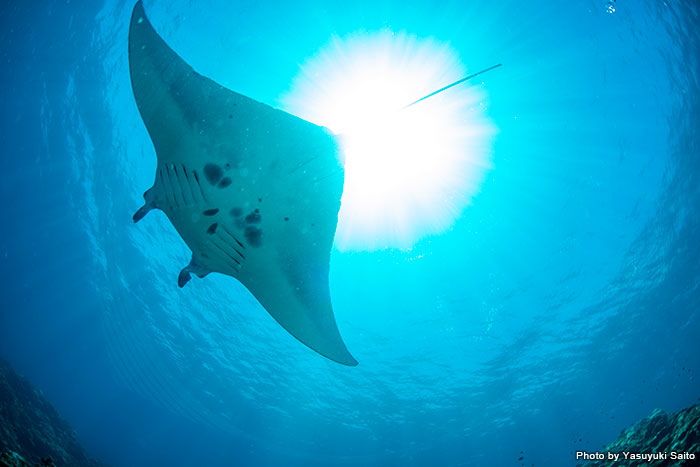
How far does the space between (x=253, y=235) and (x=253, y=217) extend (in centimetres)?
18

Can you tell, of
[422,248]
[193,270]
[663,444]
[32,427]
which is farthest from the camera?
[422,248]

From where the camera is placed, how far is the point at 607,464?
22.0 feet

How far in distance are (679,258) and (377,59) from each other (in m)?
16.3

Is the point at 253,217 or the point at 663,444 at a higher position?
the point at 663,444

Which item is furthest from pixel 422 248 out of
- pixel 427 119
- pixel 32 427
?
pixel 32 427

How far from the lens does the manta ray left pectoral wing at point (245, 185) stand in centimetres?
286

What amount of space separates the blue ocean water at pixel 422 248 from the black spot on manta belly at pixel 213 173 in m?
6.29

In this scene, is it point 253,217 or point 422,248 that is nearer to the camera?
point 253,217

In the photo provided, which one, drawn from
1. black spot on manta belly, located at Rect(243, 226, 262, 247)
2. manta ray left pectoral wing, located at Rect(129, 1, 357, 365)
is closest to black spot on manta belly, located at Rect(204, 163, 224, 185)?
manta ray left pectoral wing, located at Rect(129, 1, 357, 365)

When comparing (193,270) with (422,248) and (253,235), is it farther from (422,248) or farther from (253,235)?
(422,248)

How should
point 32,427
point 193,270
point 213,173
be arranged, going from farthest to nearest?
point 32,427 < point 193,270 < point 213,173

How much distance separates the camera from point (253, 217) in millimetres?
3281

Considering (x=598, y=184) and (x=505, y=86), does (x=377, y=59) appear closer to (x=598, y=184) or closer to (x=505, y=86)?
(x=505, y=86)

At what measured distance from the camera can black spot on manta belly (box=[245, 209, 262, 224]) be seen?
3.27 metres
